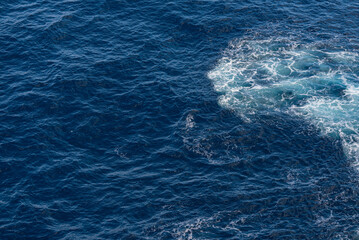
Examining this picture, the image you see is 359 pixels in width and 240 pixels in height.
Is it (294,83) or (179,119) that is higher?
(294,83)

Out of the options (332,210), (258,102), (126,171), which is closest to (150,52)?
(258,102)

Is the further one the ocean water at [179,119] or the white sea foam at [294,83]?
the white sea foam at [294,83]

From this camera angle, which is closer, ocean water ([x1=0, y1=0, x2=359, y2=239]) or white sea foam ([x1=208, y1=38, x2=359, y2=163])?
ocean water ([x1=0, y1=0, x2=359, y2=239])

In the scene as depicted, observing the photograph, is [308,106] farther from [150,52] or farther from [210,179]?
[150,52]

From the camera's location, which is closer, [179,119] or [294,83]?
[179,119]
